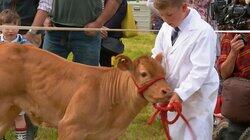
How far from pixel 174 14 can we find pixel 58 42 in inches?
76.2

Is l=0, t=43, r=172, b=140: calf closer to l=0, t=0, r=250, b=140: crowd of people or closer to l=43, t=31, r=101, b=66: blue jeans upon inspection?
l=0, t=0, r=250, b=140: crowd of people

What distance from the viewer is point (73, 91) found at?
465 centimetres

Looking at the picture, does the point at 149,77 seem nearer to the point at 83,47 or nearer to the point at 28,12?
the point at 83,47

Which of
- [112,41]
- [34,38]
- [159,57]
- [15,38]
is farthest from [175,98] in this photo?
[112,41]

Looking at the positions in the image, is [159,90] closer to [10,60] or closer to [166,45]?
[166,45]

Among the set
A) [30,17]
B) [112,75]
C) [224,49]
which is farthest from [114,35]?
[112,75]

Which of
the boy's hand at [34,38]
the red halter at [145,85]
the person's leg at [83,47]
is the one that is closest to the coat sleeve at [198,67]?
the red halter at [145,85]

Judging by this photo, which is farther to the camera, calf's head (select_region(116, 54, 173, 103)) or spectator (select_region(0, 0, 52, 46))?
spectator (select_region(0, 0, 52, 46))

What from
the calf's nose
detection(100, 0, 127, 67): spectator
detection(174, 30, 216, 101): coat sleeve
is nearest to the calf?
the calf's nose

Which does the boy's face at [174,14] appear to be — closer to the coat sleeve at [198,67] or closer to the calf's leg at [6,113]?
the coat sleeve at [198,67]

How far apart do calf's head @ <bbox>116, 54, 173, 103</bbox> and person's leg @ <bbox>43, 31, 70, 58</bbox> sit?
152cm

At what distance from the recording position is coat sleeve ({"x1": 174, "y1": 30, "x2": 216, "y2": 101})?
4.16m

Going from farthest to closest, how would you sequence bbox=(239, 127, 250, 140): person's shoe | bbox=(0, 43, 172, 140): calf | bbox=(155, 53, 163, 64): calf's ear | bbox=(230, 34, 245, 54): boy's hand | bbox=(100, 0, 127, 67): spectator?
bbox=(100, 0, 127, 67): spectator, bbox=(239, 127, 250, 140): person's shoe, bbox=(230, 34, 245, 54): boy's hand, bbox=(0, 43, 172, 140): calf, bbox=(155, 53, 163, 64): calf's ear

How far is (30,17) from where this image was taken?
654cm
